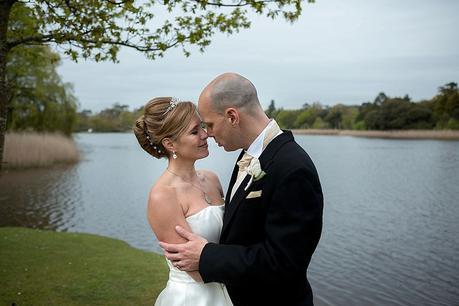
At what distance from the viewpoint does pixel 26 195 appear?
21969mm

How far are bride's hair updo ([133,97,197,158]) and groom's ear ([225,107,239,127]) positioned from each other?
0.79 m

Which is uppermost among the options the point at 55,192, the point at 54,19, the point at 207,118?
the point at 54,19

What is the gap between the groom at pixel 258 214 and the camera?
2.48 metres

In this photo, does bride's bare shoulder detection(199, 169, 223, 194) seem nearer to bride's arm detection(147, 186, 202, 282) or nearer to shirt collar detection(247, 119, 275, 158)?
bride's arm detection(147, 186, 202, 282)

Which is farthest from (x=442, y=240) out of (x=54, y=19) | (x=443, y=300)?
(x=54, y=19)

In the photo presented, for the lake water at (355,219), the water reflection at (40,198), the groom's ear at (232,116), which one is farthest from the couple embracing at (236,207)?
the water reflection at (40,198)

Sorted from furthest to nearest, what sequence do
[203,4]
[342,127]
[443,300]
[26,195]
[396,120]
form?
[342,127], [396,120], [26,195], [443,300], [203,4]

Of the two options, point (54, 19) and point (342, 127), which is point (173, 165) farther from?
point (342, 127)

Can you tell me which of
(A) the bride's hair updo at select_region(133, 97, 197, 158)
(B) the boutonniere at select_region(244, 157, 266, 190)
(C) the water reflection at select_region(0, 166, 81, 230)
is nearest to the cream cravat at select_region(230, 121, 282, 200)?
(B) the boutonniere at select_region(244, 157, 266, 190)

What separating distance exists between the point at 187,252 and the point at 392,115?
10184 cm

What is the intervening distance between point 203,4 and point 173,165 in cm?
328

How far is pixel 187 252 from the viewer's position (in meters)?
2.85

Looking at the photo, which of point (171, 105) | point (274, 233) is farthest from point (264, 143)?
point (171, 105)

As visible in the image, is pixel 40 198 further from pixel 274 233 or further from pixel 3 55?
pixel 274 233
